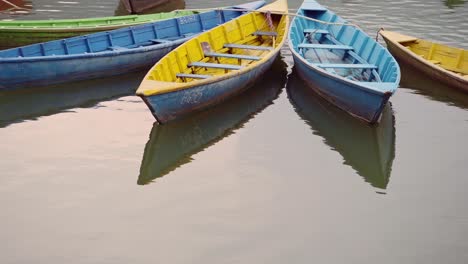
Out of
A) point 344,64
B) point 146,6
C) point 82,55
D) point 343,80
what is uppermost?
point 82,55

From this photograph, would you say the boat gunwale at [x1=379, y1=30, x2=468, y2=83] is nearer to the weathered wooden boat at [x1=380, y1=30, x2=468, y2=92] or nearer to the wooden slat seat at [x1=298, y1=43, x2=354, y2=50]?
the weathered wooden boat at [x1=380, y1=30, x2=468, y2=92]

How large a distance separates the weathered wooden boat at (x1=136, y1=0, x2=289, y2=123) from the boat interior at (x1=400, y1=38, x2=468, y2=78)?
3.22 m

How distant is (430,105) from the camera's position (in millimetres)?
10734

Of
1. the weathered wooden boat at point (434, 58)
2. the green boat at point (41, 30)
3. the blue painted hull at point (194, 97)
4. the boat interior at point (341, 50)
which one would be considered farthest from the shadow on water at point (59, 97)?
the weathered wooden boat at point (434, 58)

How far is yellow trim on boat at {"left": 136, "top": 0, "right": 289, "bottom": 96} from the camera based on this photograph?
9175mm

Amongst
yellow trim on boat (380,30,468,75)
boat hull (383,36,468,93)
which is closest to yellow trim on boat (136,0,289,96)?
boat hull (383,36,468,93)

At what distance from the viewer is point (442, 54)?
1185 centimetres

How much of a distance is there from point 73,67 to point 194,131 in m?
3.33

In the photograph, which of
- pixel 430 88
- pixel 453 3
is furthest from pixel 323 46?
pixel 453 3

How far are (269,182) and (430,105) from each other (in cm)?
485

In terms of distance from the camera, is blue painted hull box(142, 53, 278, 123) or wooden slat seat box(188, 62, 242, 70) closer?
blue painted hull box(142, 53, 278, 123)

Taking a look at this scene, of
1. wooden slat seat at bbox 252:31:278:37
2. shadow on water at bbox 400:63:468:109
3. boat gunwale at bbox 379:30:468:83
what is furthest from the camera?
wooden slat seat at bbox 252:31:278:37

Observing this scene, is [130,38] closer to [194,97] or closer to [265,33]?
[265,33]

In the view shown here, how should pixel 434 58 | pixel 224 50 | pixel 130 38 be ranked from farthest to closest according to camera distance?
pixel 130 38 → pixel 224 50 → pixel 434 58
